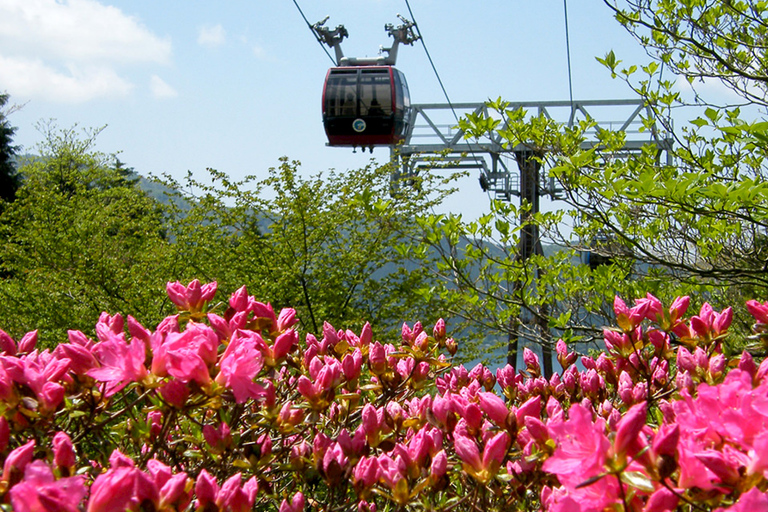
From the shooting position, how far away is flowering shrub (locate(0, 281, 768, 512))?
2.64 feet

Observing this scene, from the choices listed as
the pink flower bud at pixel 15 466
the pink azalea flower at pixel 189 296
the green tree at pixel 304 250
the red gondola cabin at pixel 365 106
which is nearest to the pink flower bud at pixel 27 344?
the pink azalea flower at pixel 189 296

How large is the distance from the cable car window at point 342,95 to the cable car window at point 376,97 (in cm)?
19

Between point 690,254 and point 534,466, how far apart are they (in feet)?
9.20

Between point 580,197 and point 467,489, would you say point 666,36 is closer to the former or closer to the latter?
point 580,197

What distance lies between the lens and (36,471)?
2.68 ft

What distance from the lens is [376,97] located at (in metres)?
13.6

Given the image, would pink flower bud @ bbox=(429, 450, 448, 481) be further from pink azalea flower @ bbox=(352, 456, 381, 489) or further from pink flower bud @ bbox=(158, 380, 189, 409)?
pink flower bud @ bbox=(158, 380, 189, 409)

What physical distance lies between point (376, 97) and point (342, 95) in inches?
29.4

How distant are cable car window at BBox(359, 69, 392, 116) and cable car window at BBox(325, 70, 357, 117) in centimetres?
19

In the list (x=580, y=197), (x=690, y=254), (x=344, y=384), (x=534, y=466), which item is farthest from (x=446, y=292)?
(x=534, y=466)

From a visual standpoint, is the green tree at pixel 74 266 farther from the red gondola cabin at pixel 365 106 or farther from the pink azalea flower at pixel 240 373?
the pink azalea flower at pixel 240 373

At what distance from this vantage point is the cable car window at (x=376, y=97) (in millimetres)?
13578

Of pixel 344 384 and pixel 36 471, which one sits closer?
pixel 36 471

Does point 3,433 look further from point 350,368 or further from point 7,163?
point 7,163
